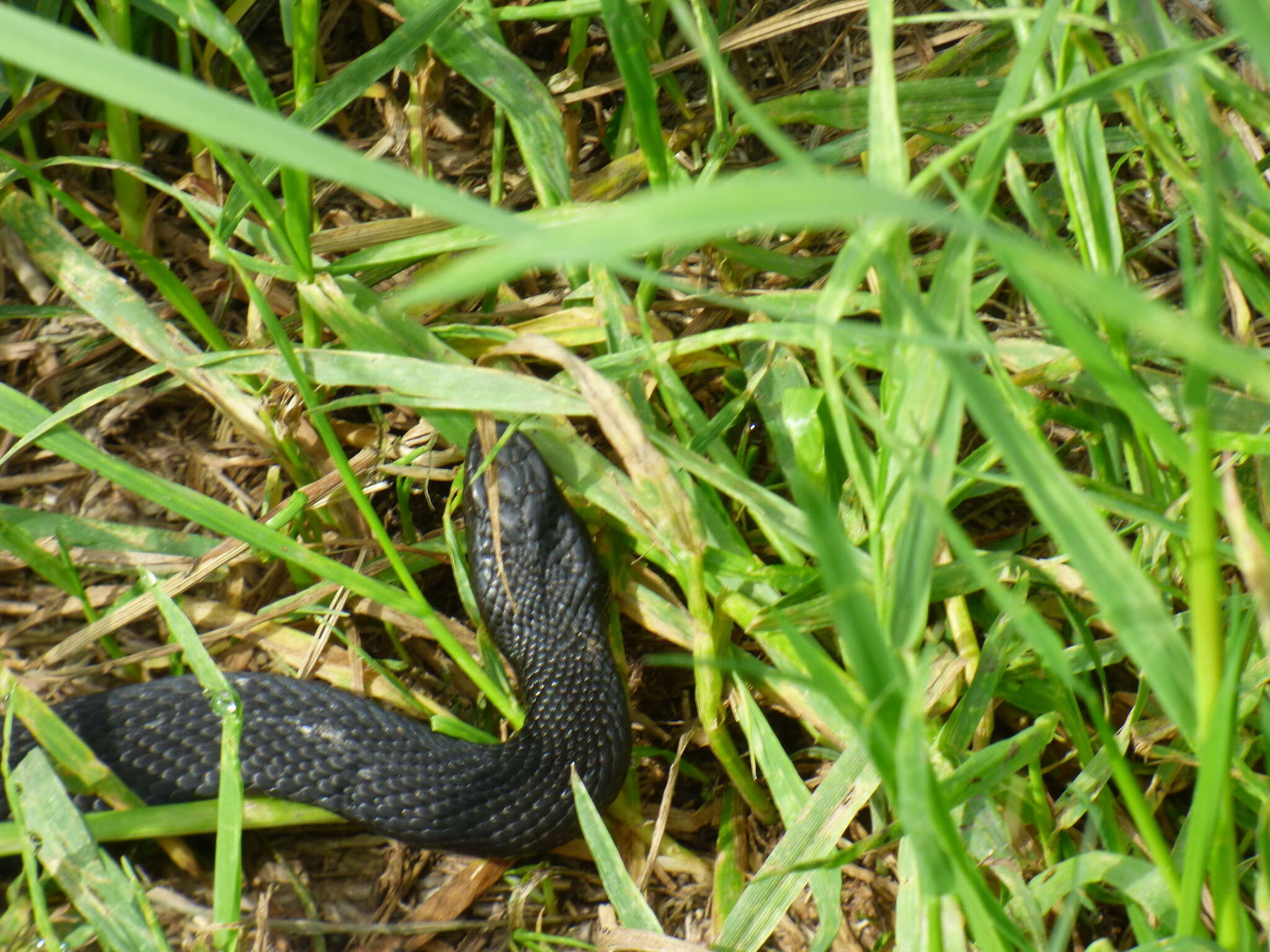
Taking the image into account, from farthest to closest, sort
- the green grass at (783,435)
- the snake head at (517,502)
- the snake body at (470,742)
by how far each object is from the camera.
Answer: the snake head at (517,502) < the snake body at (470,742) < the green grass at (783,435)

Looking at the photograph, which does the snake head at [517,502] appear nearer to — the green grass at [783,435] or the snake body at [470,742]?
the snake body at [470,742]

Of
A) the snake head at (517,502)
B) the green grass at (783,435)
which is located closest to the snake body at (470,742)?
the snake head at (517,502)

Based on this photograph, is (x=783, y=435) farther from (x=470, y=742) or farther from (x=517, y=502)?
(x=470, y=742)

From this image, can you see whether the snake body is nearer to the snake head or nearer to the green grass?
the snake head

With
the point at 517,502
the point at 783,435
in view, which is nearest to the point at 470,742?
the point at 517,502

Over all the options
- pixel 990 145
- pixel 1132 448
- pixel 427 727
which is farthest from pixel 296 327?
pixel 1132 448

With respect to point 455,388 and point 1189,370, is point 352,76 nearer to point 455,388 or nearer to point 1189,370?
point 455,388
